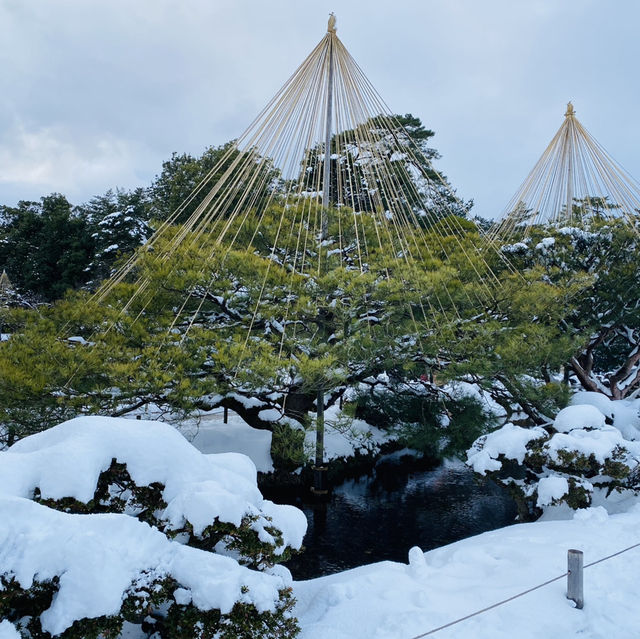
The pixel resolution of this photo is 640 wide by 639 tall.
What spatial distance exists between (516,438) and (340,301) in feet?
7.74

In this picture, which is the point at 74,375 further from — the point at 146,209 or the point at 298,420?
the point at 146,209

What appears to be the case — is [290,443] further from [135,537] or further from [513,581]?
[135,537]

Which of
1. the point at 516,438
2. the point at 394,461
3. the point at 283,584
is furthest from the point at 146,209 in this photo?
the point at 283,584

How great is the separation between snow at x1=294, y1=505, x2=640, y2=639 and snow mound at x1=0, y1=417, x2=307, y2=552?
0.78 m

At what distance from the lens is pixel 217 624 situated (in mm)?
2219

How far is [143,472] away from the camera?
2.58 meters

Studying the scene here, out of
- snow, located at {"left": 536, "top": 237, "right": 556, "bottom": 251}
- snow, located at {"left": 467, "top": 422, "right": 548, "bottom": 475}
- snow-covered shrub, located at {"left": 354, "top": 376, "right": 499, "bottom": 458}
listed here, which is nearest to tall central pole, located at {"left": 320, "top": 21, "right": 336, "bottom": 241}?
snow-covered shrub, located at {"left": 354, "top": 376, "right": 499, "bottom": 458}

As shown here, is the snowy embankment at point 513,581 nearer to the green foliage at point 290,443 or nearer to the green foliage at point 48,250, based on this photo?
the green foliage at point 290,443

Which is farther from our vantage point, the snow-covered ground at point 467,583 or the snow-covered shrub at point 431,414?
the snow-covered shrub at point 431,414

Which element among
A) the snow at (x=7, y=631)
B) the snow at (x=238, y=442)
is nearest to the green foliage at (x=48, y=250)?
the snow at (x=238, y=442)

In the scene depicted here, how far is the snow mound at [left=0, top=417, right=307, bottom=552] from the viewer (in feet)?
7.62

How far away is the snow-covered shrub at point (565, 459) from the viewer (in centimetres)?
453

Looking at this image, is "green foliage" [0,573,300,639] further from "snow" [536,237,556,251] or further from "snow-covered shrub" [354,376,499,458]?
"snow" [536,237,556,251]

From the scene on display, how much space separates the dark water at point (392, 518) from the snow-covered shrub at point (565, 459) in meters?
0.38
